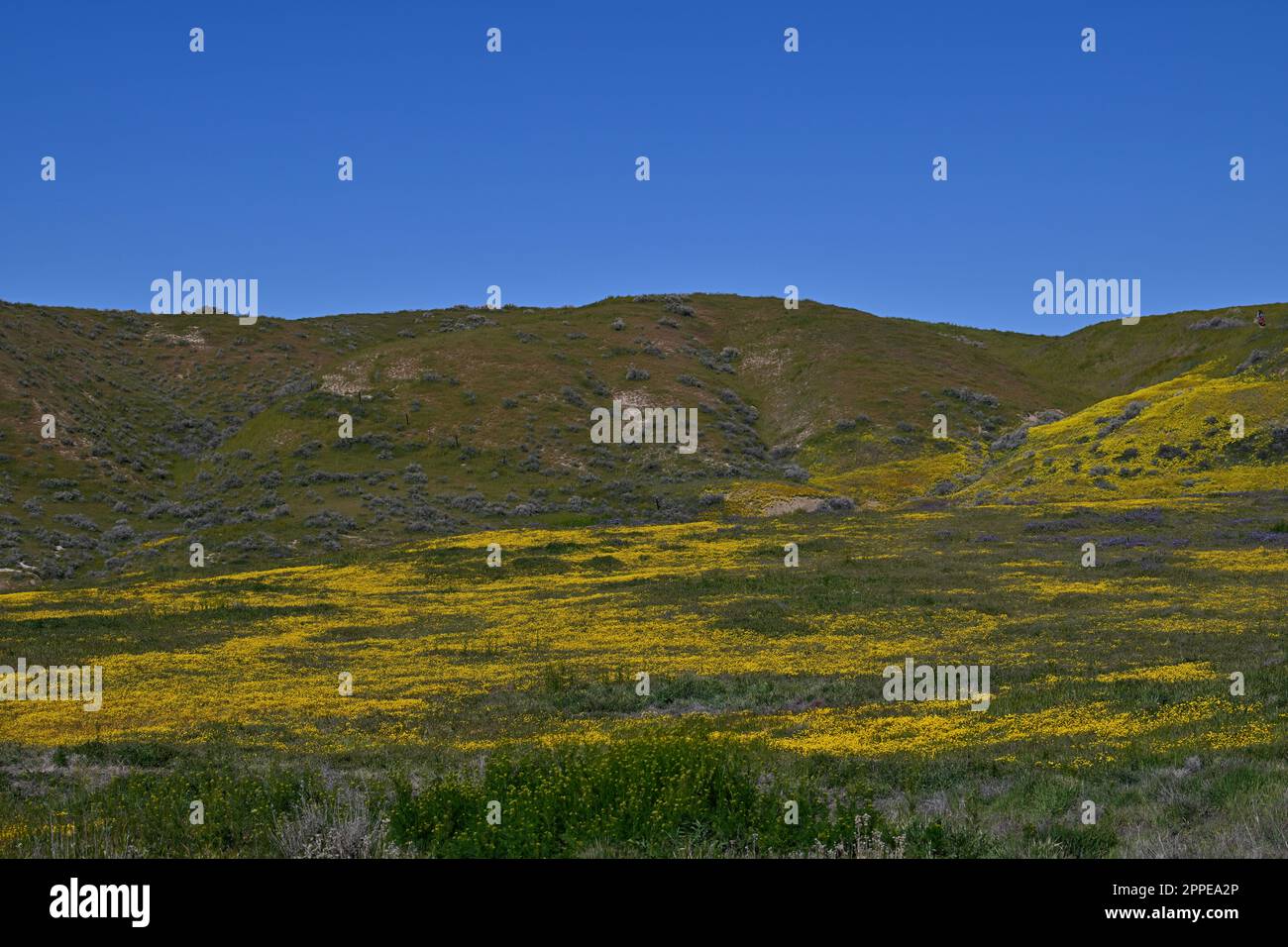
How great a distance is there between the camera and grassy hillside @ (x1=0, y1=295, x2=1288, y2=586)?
2608 inches

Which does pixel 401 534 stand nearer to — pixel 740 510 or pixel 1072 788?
pixel 740 510

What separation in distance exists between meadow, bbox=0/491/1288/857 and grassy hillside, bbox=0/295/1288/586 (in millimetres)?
15381

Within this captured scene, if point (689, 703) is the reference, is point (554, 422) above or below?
above

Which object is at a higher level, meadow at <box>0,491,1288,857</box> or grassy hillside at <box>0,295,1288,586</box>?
grassy hillside at <box>0,295,1288,586</box>

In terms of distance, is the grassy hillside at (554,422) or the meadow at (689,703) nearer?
the meadow at (689,703)

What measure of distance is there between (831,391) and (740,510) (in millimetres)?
37915

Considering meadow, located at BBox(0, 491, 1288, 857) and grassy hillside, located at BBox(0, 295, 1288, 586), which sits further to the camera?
grassy hillside, located at BBox(0, 295, 1288, 586)

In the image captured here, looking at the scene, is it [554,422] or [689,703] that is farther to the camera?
[554,422]

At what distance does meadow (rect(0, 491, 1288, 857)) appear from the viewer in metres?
10.3

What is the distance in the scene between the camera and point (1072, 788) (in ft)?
40.9

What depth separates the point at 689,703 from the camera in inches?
864

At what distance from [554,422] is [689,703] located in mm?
71973

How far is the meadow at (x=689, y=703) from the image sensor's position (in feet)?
33.7

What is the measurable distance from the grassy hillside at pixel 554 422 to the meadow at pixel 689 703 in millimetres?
15381
